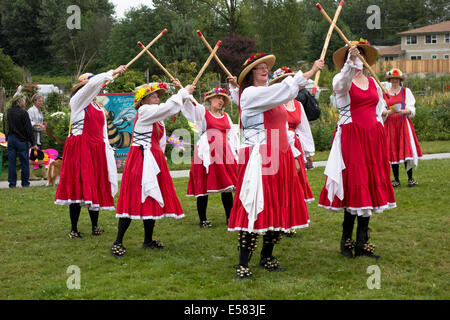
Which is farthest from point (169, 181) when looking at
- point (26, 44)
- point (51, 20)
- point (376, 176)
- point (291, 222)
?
point (26, 44)

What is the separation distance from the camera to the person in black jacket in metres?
11.1

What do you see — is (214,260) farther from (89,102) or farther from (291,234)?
(89,102)

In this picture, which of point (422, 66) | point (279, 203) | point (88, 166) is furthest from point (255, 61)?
point (422, 66)

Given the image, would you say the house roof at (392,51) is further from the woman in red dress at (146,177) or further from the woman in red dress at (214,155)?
the woman in red dress at (146,177)

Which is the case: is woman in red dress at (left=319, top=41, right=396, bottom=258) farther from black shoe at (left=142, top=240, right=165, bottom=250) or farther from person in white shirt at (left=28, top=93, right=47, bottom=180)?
person in white shirt at (left=28, top=93, right=47, bottom=180)

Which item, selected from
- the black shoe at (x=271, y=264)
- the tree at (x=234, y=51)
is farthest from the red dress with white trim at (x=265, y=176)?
the tree at (x=234, y=51)

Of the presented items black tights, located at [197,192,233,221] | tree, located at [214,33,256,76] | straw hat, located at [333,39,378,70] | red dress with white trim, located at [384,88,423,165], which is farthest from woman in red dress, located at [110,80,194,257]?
tree, located at [214,33,256,76]

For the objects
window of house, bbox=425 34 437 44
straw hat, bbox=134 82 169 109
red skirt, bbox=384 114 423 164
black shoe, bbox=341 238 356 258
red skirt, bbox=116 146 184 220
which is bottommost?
black shoe, bbox=341 238 356 258

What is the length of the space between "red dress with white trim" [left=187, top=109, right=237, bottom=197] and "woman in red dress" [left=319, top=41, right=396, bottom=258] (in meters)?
1.88

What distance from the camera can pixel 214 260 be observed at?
18.9ft

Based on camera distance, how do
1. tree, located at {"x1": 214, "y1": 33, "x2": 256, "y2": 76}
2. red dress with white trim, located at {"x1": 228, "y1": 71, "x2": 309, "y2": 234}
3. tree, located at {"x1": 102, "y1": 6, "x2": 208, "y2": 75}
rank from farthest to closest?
1. tree, located at {"x1": 214, "y1": 33, "x2": 256, "y2": 76}
2. tree, located at {"x1": 102, "y1": 6, "x2": 208, "y2": 75}
3. red dress with white trim, located at {"x1": 228, "y1": 71, "x2": 309, "y2": 234}

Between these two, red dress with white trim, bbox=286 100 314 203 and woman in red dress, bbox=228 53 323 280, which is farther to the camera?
red dress with white trim, bbox=286 100 314 203

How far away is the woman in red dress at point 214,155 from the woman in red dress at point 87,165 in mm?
1181

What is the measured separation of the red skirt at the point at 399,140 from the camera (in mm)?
9383
